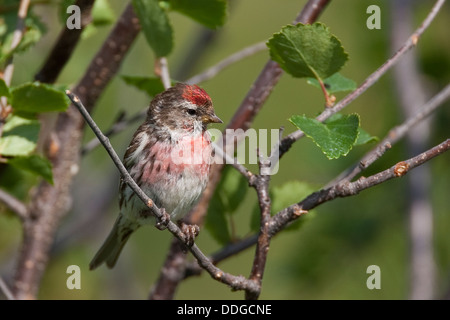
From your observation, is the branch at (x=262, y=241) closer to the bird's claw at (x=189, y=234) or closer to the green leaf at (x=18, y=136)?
the bird's claw at (x=189, y=234)

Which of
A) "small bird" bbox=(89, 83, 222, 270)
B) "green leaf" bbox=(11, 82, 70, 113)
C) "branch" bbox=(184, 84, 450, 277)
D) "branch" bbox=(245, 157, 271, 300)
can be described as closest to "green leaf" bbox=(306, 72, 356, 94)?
"branch" bbox=(184, 84, 450, 277)

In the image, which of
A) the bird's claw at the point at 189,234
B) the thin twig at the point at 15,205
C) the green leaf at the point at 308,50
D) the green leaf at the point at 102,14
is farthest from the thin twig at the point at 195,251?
the green leaf at the point at 102,14

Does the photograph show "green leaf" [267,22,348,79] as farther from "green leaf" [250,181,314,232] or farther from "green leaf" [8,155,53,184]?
"green leaf" [8,155,53,184]

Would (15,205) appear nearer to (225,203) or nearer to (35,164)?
(35,164)

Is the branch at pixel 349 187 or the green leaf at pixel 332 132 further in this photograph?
the green leaf at pixel 332 132

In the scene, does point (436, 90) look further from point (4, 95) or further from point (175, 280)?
point (4, 95)

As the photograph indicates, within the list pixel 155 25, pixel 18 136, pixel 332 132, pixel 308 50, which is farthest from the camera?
pixel 155 25

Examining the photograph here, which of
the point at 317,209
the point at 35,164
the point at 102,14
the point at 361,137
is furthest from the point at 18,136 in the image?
the point at 317,209
